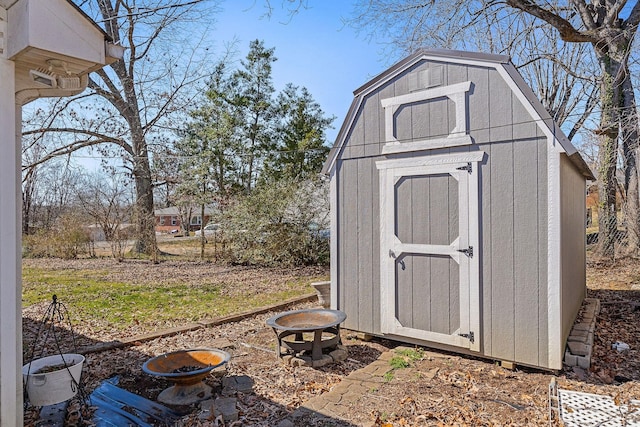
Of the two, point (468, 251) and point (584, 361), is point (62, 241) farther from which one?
point (584, 361)

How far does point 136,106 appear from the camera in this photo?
13.1 m

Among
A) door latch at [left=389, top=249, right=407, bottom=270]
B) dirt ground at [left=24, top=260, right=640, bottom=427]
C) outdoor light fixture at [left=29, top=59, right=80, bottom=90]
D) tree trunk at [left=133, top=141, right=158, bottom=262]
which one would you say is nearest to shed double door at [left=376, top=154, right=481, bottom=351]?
door latch at [left=389, top=249, right=407, bottom=270]

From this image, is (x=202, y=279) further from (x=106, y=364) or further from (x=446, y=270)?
(x=446, y=270)

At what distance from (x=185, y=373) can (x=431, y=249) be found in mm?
2688

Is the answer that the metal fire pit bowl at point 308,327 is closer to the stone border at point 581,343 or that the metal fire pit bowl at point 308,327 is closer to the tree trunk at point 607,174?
the stone border at point 581,343

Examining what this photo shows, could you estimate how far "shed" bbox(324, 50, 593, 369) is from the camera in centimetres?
368

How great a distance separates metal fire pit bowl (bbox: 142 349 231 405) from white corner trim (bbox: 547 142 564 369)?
115 inches

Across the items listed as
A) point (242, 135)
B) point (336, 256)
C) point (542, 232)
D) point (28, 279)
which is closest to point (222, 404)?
point (336, 256)

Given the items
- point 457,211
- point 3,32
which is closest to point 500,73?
point 457,211

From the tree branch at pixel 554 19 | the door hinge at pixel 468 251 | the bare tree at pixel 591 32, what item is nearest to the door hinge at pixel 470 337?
the door hinge at pixel 468 251

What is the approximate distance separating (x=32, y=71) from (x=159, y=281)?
737 centimetres

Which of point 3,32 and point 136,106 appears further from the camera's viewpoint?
point 136,106

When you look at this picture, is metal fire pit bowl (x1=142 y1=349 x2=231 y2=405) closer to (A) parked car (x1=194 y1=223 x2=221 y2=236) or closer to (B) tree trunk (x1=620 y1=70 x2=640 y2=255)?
(A) parked car (x1=194 y1=223 x2=221 y2=236)

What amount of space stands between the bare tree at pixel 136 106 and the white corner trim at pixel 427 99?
26.4 feet
